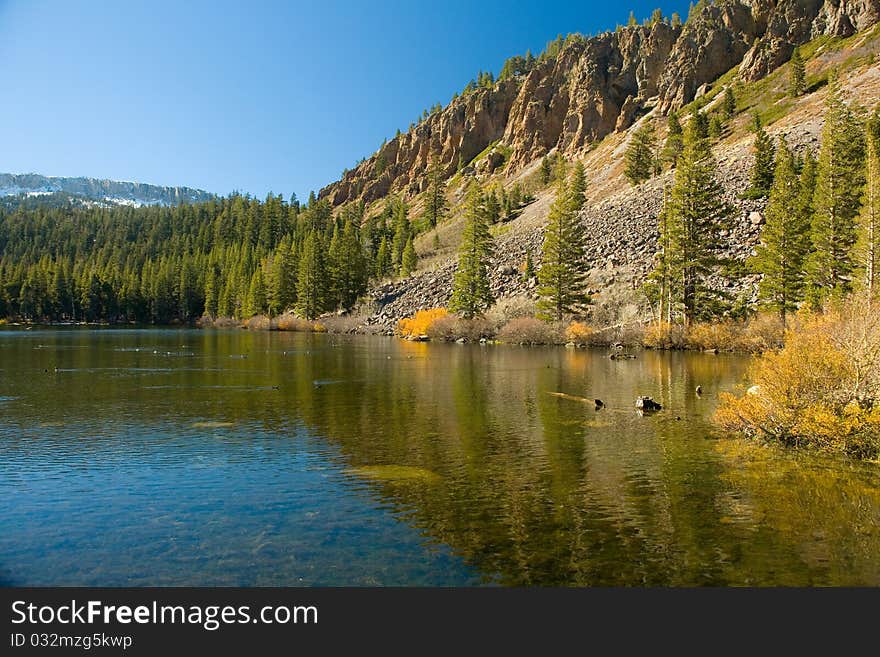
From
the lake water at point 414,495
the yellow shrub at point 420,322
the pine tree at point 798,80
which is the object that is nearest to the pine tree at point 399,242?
the yellow shrub at point 420,322

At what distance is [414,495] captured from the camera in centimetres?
1375

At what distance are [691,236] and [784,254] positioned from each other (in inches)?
294

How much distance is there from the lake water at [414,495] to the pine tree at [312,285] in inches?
3010

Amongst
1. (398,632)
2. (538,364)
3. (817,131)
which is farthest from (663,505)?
(817,131)

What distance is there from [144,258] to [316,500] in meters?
196

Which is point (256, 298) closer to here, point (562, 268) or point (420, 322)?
point (420, 322)

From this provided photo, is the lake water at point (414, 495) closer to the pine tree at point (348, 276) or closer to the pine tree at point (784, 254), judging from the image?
the pine tree at point (784, 254)

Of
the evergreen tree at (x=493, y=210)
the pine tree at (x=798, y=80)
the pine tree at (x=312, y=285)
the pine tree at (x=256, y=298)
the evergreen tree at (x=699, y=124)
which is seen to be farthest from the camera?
the pine tree at (x=256, y=298)

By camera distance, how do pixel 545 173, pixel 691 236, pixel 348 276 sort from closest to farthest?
pixel 691 236 < pixel 348 276 < pixel 545 173

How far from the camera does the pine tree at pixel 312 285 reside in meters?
103

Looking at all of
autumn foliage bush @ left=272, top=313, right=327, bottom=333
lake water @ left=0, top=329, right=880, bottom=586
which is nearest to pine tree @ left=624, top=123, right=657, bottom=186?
autumn foliage bush @ left=272, top=313, right=327, bottom=333

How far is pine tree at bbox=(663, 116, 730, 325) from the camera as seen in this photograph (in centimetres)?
5391

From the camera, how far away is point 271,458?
1714 cm

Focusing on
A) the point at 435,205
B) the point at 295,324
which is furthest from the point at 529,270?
the point at 435,205
